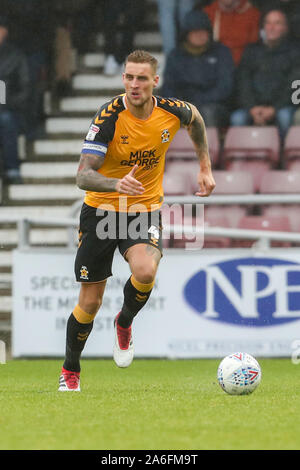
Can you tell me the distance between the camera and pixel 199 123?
23.1 ft

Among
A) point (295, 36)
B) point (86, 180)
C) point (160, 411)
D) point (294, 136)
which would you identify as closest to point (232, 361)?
point (160, 411)

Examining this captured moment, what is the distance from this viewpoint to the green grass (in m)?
4.52

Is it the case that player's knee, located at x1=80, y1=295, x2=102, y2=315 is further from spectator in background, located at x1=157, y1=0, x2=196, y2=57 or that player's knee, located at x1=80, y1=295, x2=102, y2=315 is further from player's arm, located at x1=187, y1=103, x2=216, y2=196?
spectator in background, located at x1=157, y1=0, x2=196, y2=57

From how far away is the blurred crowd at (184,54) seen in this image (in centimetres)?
1201

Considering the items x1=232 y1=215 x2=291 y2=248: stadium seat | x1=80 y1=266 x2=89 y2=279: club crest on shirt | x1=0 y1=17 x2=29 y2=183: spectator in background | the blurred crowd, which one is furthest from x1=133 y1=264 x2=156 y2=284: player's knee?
x1=0 y1=17 x2=29 y2=183: spectator in background

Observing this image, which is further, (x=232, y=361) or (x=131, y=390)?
(x=131, y=390)

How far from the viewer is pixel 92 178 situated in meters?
6.23

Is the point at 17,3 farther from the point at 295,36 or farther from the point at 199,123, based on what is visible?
the point at 199,123

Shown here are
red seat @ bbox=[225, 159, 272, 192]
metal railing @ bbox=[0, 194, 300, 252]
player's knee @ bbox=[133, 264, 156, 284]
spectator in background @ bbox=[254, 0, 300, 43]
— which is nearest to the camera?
player's knee @ bbox=[133, 264, 156, 284]

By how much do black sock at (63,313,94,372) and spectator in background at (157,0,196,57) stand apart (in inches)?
258

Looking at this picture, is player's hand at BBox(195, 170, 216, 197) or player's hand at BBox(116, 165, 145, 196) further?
player's hand at BBox(195, 170, 216, 197)

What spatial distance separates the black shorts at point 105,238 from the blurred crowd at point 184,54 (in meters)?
5.37

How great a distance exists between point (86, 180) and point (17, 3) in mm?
Result: 7229

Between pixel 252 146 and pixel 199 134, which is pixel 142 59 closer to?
pixel 199 134
